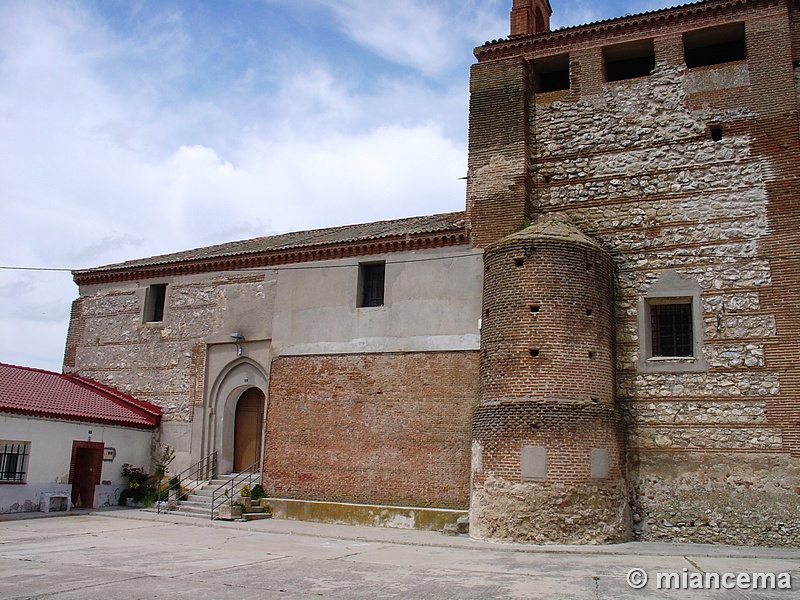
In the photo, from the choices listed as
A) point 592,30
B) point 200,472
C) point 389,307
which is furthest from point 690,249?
point 200,472

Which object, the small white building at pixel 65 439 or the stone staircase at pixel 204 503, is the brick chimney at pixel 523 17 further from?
the small white building at pixel 65 439

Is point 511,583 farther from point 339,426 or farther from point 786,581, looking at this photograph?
point 339,426

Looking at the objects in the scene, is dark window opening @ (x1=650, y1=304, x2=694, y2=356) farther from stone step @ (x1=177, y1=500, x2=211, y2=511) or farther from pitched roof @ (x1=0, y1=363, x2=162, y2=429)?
pitched roof @ (x1=0, y1=363, x2=162, y2=429)

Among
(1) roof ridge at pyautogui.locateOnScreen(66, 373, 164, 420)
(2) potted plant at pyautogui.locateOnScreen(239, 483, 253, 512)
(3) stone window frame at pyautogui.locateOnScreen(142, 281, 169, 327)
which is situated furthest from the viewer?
(3) stone window frame at pyautogui.locateOnScreen(142, 281, 169, 327)

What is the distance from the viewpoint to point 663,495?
14180mm

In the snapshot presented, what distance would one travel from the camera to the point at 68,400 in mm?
18812

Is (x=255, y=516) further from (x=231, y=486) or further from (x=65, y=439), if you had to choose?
(x=65, y=439)

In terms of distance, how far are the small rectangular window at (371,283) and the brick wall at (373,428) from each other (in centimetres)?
153

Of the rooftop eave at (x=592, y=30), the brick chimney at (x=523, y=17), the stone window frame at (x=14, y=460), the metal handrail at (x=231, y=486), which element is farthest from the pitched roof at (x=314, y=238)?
the stone window frame at (x=14, y=460)

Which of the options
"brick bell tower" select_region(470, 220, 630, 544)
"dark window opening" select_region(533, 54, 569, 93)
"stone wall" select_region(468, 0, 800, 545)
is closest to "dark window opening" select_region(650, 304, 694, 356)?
"stone wall" select_region(468, 0, 800, 545)

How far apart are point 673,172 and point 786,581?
8977 millimetres

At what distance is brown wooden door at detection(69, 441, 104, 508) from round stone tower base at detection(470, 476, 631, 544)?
1052 centimetres

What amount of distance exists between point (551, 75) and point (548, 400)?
8879 millimetres

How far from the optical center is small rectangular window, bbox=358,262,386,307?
18.2 meters
